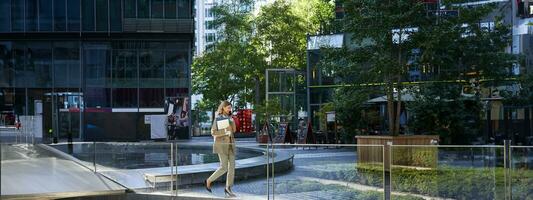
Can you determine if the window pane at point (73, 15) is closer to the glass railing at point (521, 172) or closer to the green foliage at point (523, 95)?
the green foliage at point (523, 95)

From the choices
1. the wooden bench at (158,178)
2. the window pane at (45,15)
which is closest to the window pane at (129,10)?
the window pane at (45,15)

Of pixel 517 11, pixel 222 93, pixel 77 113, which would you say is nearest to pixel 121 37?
pixel 77 113

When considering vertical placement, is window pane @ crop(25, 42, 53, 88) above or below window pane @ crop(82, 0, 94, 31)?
below

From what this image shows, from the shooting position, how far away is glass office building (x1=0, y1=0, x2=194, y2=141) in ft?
137

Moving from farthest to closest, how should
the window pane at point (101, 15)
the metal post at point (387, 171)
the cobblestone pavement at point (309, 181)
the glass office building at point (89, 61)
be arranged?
1. the window pane at point (101, 15)
2. the glass office building at point (89, 61)
3. the cobblestone pavement at point (309, 181)
4. the metal post at point (387, 171)

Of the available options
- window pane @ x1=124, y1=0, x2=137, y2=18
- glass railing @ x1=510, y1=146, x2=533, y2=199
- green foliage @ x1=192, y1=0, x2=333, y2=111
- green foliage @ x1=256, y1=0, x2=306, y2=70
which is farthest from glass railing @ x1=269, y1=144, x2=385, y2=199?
green foliage @ x1=256, y1=0, x2=306, y2=70

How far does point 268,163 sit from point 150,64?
3141 cm

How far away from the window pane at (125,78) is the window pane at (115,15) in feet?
5.00

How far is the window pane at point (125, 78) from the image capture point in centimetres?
4225

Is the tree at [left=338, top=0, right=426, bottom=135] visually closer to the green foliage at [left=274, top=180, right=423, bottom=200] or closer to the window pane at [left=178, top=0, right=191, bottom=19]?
the green foliage at [left=274, top=180, right=423, bottom=200]

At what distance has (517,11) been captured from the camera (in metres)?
30.4

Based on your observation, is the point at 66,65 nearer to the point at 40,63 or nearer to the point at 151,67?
the point at 40,63

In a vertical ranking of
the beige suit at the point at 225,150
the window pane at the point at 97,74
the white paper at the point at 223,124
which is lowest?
the beige suit at the point at 225,150

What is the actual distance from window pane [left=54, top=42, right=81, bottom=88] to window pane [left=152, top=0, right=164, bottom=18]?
17.3ft
